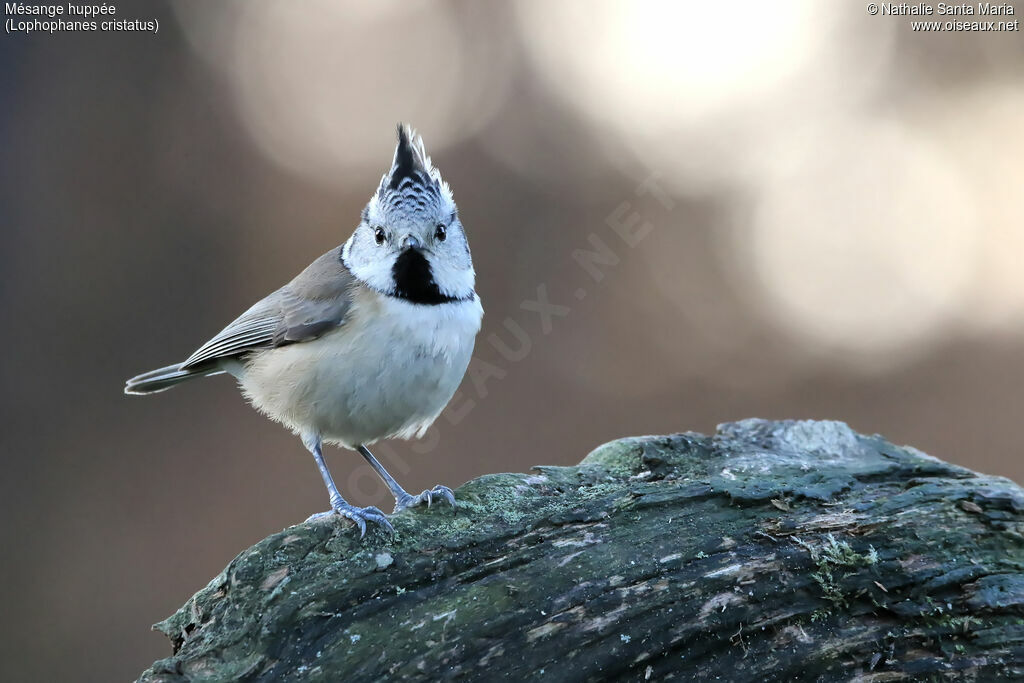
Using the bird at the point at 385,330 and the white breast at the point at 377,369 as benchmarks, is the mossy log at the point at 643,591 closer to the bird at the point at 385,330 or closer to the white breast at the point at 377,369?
the bird at the point at 385,330

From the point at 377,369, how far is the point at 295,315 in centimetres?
63

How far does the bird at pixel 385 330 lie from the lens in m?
3.53

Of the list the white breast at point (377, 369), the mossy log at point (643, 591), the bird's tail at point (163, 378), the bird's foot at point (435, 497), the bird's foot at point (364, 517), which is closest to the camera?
A: the mossy log at point (643, 591)

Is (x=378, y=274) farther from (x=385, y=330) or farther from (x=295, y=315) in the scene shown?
(x=295, y=315)

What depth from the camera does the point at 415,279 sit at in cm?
369

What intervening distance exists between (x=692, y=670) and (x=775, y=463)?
1092 mm

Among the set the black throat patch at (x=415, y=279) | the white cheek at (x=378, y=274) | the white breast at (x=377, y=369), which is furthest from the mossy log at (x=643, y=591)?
the white cheek at (x=378, y=274)

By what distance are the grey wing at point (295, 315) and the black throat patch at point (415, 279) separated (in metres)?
0.24

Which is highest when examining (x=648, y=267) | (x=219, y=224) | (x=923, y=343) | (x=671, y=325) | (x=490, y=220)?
(x=219, y=224)

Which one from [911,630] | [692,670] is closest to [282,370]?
[692,670]

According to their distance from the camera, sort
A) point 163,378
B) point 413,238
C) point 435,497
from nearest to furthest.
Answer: point 435,497, point 413,238, point 163,378

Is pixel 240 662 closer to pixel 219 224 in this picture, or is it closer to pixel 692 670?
pixel 692 670

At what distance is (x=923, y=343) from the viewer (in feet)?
23.5

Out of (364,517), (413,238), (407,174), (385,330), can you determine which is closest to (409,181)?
(407,174)
